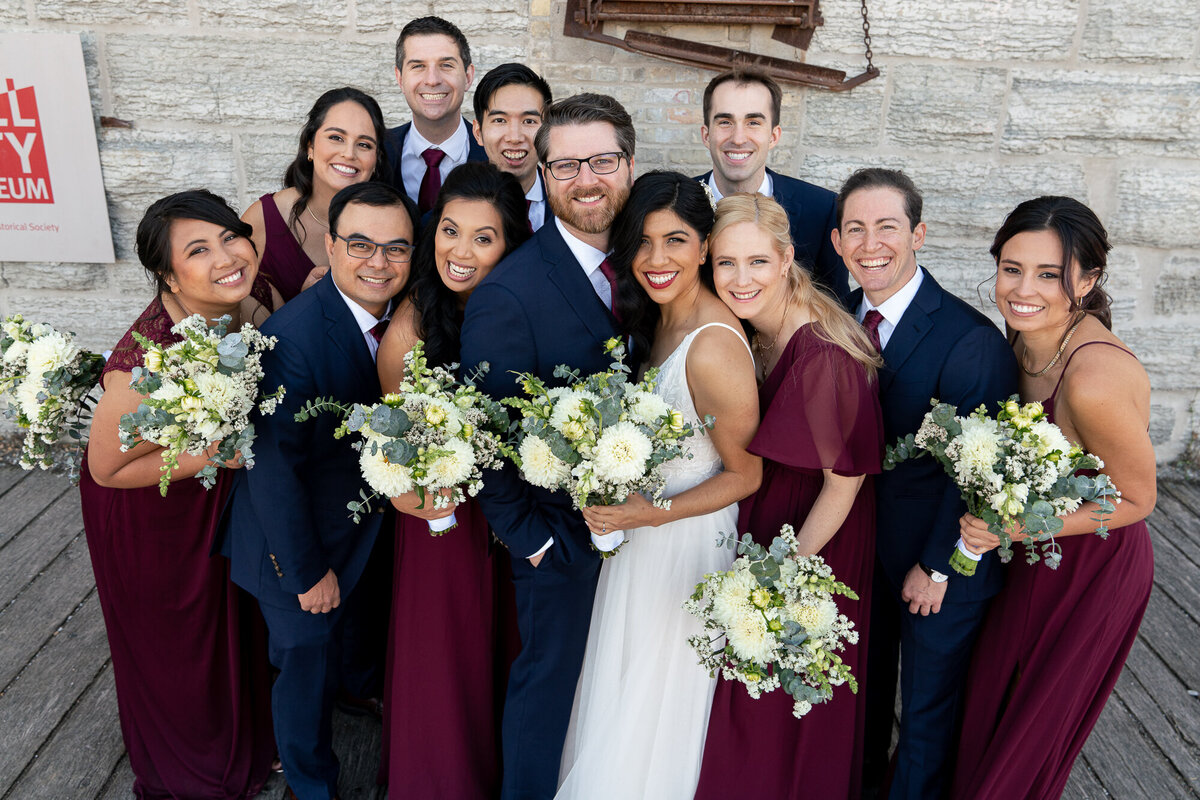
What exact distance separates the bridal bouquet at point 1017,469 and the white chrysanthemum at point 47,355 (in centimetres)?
311

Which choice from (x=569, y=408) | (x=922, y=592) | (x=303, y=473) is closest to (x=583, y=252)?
(x=569, y=408)

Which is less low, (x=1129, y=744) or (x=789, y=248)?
(x=789, y=248)

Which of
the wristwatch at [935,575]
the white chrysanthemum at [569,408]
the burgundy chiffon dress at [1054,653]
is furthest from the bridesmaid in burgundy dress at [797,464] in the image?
the white chrysanthemum at [569,408]

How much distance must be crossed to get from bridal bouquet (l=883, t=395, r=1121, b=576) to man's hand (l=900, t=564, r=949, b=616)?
0.39 metres

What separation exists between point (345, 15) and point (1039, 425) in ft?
14.7

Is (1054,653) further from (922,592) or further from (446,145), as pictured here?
(446,145)

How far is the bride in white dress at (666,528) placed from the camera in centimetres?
288

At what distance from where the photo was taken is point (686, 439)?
9.90 feet

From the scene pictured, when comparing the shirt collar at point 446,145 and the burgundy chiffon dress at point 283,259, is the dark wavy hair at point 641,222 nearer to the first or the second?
the burgundy chiffon dress at point 283,259

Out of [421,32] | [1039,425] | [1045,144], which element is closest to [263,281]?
[421,32]

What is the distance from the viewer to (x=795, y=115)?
17.1 ft

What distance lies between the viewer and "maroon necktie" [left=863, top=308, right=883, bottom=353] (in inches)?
122

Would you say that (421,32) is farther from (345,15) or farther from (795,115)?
(795,115)

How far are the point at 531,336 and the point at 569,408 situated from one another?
16.7 inches
